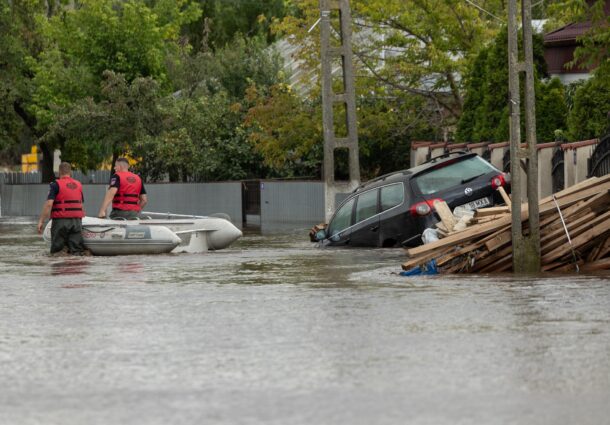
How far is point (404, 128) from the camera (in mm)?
45625

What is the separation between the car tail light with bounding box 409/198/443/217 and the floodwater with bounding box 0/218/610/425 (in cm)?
429

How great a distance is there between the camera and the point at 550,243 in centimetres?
1808

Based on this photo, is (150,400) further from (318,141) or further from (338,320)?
(318,141)

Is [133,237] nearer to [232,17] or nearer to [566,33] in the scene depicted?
[566,33]

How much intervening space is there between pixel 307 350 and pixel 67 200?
1434 centimetres

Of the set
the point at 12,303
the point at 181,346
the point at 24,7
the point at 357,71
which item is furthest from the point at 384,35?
the point at 181,346

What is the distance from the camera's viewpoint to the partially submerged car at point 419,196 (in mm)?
23078

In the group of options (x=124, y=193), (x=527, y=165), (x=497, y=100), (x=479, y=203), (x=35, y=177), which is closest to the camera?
(x=527, y=165)

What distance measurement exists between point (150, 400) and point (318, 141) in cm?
3744

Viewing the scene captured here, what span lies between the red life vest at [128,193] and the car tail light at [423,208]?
498 centimetres

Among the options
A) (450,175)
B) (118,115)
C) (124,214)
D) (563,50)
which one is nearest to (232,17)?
(118,115)

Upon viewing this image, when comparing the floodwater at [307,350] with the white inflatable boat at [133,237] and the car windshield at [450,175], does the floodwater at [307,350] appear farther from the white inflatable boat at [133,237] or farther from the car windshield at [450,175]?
the white inflatable boat at [133,237]

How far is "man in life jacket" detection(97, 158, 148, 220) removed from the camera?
2516 centimetres

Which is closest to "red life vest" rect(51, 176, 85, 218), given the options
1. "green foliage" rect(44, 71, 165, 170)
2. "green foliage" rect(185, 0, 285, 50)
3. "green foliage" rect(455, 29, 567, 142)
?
"green foliage" rect(455, 29, 567, 142)
